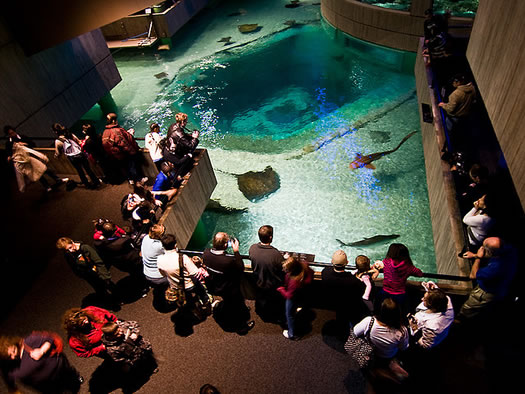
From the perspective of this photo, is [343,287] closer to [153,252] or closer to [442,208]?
[153,252]

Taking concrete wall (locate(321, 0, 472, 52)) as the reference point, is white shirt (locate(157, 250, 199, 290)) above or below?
above

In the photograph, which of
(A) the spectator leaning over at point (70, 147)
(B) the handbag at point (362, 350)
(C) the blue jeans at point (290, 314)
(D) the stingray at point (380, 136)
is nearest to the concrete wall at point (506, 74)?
(B) the handbag at point (362, 350)

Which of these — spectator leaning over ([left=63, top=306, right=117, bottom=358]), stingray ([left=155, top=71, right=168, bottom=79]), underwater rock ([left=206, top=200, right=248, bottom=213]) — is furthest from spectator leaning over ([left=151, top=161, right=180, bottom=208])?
stingray ([left=155, top=71, right=168, bottom=79])

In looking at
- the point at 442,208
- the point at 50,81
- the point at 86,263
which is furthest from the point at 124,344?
the point at 50,81

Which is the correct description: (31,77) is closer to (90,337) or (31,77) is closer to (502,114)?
(90,337)

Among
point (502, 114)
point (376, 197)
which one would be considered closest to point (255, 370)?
point (502, 114)

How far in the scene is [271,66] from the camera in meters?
18.2

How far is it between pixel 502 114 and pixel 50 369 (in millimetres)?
6806

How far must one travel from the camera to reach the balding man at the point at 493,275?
344cm

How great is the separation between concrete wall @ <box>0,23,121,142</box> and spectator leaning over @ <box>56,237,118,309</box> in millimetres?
7158

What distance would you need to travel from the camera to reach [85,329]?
334cm

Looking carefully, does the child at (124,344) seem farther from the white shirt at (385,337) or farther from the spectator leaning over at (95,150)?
the spectator leaning over at (95,150)

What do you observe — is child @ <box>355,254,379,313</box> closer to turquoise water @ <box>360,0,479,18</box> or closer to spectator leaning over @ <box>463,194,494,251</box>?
spectator leaning over @ <box>463,194,494,251</box>

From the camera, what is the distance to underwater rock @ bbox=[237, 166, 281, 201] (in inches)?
427
